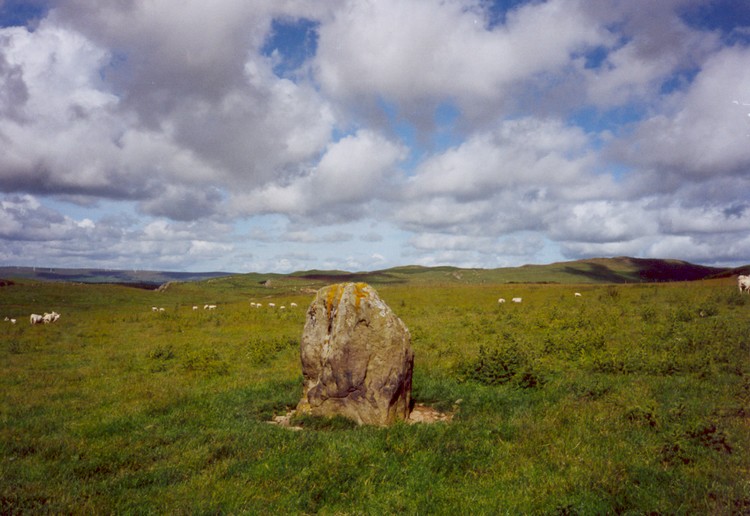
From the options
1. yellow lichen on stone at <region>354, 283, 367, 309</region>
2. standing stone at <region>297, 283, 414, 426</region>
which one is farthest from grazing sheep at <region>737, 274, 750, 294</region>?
yellow lichen on stone at <region>354, 283, 367, 309</region>

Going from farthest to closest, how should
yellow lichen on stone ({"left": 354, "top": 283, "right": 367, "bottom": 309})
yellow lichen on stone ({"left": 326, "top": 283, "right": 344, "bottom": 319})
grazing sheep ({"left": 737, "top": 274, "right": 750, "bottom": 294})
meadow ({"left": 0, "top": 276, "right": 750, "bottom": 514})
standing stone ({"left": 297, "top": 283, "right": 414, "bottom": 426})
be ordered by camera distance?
grazing sheep ({"left": 737, "top": 274, "right": 750, "bottom": 294})
yellow lichen on stone ({"left": 326, "top": 283, "right": 344, "bottom": 319})
yellow lichen on stone ({"left": 354, "top": 283, "right": 367, "bottom": 309})
standing stone ({"left": 297, "top": 283, "right": 414, "bottom": 426})
meadow ({"left": 0, "top": 276, "right": 750, "bottom": 514})

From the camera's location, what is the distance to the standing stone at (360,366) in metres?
9.92

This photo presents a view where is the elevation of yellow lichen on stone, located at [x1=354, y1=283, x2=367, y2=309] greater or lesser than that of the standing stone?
greater

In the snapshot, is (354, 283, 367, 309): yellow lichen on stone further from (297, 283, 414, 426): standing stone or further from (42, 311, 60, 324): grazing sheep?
(42, 311, 60, 324): grazing sheep

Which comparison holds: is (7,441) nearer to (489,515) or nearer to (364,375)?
(364,375)

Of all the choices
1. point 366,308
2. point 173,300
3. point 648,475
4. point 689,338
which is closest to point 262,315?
point 366,308

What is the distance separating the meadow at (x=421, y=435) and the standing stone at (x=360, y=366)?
0.65 m

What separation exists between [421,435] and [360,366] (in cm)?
228

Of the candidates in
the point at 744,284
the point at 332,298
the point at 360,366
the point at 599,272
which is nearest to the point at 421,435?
the point at 360,366

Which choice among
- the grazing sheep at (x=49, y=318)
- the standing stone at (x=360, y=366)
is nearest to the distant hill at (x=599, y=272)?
the grazing sheep at (x=49, y=318)

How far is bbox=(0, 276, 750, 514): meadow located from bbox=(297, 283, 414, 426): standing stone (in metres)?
0.65

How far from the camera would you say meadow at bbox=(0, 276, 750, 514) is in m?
6.27

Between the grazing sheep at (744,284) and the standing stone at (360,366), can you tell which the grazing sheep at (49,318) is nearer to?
the standing stone at (360,366)

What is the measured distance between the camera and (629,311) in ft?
78.7
